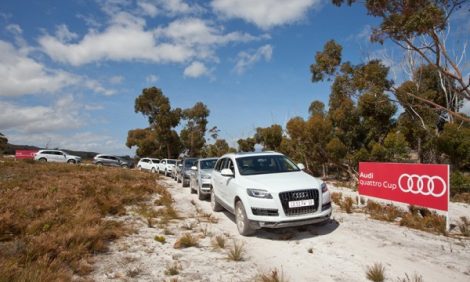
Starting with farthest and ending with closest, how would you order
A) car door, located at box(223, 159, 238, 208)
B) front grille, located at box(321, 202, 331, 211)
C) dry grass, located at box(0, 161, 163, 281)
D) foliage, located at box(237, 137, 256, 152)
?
foliage, located at box(237, 137, 256, 152) < car door, located at box(223, 159, 238, 208) < front grille, located at box(321, 202, 331, 211) < dry grass, located at box(0, 161, 163, 281)

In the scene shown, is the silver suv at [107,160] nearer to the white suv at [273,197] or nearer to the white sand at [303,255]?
the white sand at [303,255]

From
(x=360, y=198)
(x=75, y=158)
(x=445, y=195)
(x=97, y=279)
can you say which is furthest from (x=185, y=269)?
(x=75, y=158)

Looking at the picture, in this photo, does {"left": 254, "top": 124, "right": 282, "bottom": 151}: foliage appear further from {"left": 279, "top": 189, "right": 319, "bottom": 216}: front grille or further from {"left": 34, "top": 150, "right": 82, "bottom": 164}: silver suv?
{"left": 279, "top": 189, "right": 319, "bottom": 216}: front grille

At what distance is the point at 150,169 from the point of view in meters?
36.2

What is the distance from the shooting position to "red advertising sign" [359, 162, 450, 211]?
301 inches

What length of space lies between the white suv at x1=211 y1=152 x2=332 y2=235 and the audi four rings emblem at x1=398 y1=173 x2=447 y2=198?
8.98 ft

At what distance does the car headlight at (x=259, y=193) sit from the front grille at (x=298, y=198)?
26 centimetres

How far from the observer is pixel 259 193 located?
679 centimetres

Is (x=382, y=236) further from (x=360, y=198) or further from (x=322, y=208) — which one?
(x=360, y=198)

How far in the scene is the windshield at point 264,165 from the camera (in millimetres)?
8094

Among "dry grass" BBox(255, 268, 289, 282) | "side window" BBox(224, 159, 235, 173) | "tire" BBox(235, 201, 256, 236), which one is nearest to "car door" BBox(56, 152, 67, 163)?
"side window" BBox(224, 159, 235, 173)

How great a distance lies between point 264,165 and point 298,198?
73.9 inches

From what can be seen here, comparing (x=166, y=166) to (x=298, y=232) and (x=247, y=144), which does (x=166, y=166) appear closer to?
(x=247, y=144)

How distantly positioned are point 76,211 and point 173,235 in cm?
305
